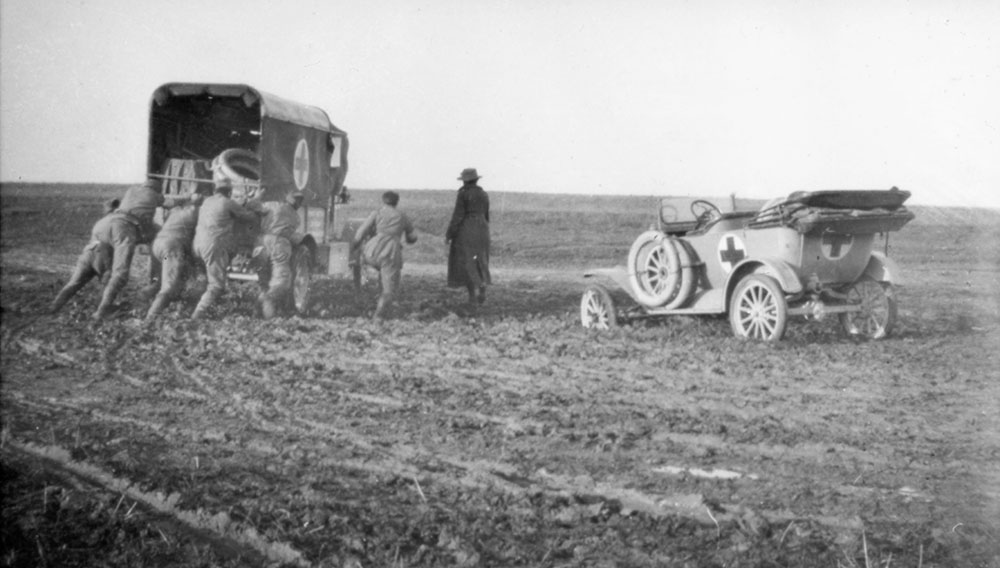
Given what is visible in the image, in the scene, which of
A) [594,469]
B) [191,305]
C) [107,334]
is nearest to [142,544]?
[594,469]

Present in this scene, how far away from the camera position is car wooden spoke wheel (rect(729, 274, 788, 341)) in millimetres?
9891

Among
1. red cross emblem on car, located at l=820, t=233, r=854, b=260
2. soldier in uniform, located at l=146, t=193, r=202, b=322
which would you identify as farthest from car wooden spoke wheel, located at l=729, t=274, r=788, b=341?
soldier in uniform, located at l=146, t=193, r=202, b=322

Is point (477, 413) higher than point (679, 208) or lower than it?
lower

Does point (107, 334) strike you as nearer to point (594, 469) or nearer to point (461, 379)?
point (461, 379)

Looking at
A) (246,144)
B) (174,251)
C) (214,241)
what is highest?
(246,144)

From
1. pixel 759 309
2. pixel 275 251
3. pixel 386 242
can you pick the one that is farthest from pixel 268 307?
pixel 759 309

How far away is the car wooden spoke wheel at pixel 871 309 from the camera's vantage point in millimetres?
Result: 10641

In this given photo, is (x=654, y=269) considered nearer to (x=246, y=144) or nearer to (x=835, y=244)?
(x=835, y=244)

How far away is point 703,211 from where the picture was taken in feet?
38.5

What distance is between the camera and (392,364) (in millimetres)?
8734

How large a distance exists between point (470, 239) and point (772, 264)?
17.1 feet

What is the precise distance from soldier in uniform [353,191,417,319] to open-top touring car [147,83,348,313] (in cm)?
80

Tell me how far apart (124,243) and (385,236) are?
3.15 meters

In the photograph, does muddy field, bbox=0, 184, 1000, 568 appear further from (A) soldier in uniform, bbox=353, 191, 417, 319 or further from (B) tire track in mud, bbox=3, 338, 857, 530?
(A) soldier in uniform, bbox=353, 191, 417, 319
